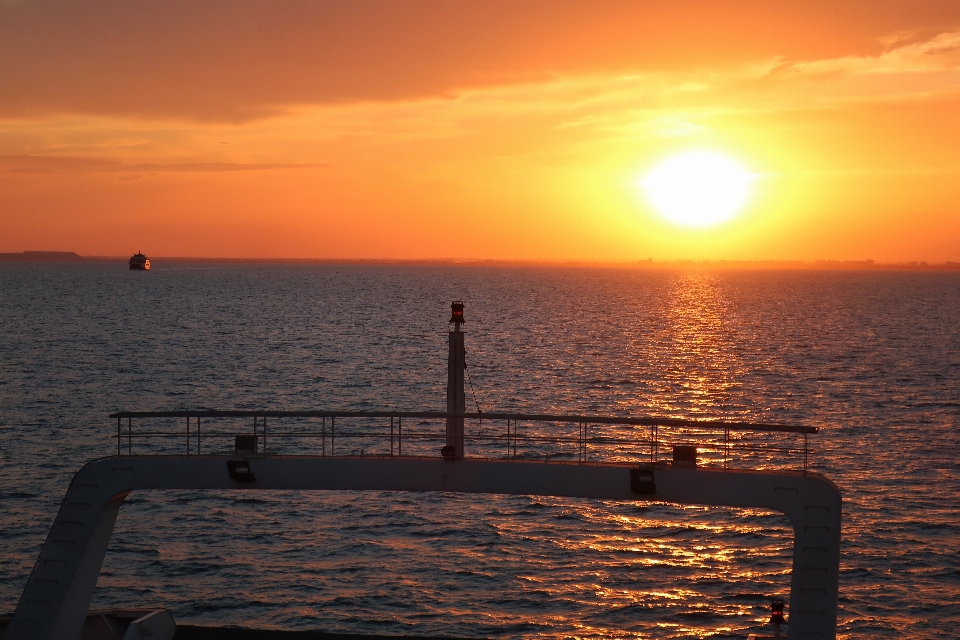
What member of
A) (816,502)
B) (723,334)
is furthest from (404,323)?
(816,502)

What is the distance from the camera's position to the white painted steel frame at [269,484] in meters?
27.2

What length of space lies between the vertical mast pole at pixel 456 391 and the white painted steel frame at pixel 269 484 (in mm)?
941

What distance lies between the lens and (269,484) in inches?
1120

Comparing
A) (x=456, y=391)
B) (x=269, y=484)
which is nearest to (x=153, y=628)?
(x=269, y=484)

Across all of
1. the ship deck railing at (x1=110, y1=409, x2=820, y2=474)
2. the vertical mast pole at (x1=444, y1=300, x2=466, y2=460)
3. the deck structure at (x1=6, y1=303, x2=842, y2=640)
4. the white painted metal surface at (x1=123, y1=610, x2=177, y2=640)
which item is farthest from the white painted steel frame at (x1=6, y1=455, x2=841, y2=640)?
the ship deck railing at (x1=110, y1=409, x2=820, y2=474)

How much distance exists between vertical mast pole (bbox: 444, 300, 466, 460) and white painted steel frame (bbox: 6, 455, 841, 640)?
0.94 metres

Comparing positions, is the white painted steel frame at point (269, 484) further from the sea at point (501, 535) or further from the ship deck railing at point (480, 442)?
the ship deck railing at point (480, 442)

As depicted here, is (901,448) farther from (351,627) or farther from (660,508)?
(351,627)

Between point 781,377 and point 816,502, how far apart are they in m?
92.7

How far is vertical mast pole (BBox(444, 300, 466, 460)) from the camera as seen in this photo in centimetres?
2889

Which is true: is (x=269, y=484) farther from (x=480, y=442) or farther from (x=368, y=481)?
(x=480, y=442)

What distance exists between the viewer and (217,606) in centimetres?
3956

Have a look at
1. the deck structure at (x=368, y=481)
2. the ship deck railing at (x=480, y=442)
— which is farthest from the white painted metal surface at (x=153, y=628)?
the ship deck railing at (x=480, y=442)

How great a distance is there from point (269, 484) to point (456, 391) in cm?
603
